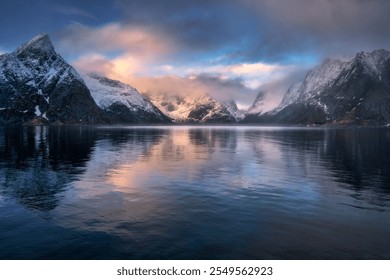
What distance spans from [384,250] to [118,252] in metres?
14.6

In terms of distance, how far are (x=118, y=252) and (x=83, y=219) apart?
7.12 metres

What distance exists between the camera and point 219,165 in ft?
181

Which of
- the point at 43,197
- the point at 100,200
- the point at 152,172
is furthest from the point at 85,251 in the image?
the point at 152,172

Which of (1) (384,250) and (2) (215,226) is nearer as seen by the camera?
(1) (384,250)

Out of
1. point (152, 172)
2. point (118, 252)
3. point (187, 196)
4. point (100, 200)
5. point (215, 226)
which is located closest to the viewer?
point (118, 252)

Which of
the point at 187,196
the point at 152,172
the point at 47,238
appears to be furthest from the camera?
the point at 152,172
